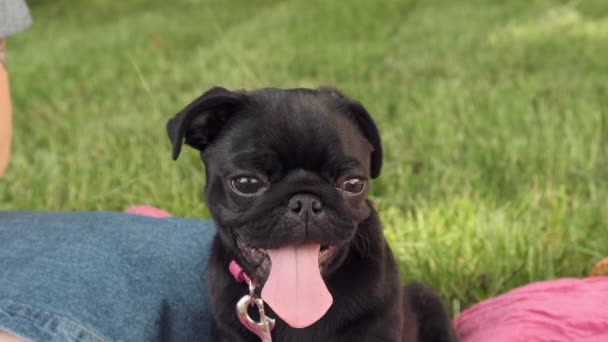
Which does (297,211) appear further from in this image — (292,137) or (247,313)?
(247,313)

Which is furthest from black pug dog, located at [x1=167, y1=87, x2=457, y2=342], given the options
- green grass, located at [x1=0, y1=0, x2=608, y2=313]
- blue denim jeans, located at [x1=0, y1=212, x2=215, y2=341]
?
green grass, located at [x1=0, y1=0, x2=608, y2=313]

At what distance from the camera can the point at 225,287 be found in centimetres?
230

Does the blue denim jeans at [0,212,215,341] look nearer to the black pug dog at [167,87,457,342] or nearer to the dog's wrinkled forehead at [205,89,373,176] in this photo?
the black pug dog at [167,87,457,342]

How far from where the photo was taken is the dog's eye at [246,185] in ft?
6.72

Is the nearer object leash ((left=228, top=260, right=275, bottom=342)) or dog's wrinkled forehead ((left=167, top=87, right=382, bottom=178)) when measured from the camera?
dog's wrinkled forehead ((left=167, top=87, right=382, bottom=178))

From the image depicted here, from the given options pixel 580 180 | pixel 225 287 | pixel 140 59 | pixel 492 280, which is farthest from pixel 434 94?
pixel 225 287

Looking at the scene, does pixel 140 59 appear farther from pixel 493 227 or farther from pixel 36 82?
pixel 493 227

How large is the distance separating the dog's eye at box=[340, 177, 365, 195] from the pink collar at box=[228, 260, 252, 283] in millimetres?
396

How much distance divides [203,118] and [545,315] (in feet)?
4.72

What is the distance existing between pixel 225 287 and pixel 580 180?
8.46 feet

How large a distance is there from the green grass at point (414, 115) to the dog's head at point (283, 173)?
132 centimetres

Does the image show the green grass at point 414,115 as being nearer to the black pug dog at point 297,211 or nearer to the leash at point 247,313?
the black pug dog at point 297,211

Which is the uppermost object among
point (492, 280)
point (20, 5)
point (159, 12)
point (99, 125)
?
point (20, 5)

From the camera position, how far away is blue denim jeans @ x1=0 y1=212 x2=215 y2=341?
2.20 metres
